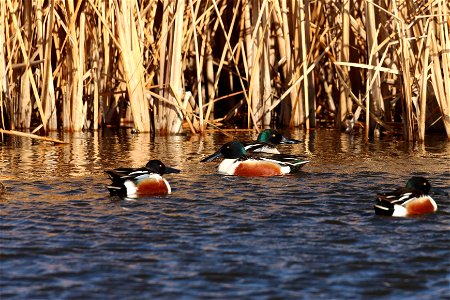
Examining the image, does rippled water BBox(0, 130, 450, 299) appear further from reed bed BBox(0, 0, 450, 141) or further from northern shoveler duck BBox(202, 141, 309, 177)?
reed bed BBox(0, 0, 450, 141)

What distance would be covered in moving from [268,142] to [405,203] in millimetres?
4215

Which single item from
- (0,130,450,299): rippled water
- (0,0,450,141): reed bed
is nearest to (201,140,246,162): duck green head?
(0,130,450,299): rippled water

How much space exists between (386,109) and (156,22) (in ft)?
11.3

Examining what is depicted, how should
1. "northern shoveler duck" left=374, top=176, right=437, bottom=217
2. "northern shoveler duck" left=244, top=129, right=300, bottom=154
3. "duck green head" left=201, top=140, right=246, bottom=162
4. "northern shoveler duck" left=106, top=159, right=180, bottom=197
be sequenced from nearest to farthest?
"northern shoveler duck" left=374, top=176, right=437, bottom=217, "northern shoveler duck" left=106, top=159, right=180, bottom=197, "duck green head" left=201, top=140, right=246, bottom=162, "northern shoveler duck" left=244, top=129, right=300, bottom=154

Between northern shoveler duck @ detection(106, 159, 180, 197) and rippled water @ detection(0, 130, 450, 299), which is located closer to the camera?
rippled water @ detection(0, 130, 450, 299)

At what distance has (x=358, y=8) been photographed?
12719 millimetres

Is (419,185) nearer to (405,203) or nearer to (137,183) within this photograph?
(405,203)

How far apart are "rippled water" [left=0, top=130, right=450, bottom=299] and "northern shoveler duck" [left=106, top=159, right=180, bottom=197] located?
113mm

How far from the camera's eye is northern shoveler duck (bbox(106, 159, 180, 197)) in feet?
26.2

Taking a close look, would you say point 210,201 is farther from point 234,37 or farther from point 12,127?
point 234,37

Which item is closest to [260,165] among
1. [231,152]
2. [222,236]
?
[231,152]

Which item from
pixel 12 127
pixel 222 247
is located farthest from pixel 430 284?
pixel 12 127

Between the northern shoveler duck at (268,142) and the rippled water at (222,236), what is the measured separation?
2.68 ft

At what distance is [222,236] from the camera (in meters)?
6.50
